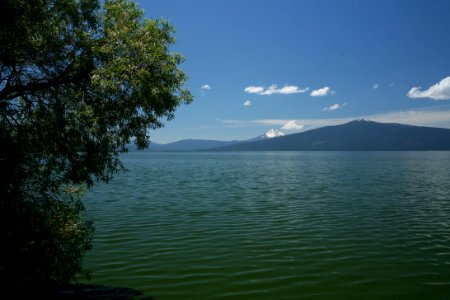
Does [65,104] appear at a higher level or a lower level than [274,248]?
higher

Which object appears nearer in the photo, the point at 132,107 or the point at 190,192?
the point at 132,107

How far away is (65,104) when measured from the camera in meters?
17.0

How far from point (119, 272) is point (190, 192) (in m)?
36.0

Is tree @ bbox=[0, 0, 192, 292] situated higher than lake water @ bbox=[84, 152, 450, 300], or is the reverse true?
tree @ bbox=[0, 0, 192, 292]

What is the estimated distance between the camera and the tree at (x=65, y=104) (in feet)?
50.0

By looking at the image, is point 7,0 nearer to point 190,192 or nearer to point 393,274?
point 393,274

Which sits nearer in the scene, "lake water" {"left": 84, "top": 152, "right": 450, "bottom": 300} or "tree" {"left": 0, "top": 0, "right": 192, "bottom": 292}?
"tree" {"left": 0, "top": 0, "right": 192, "bottom": 292}

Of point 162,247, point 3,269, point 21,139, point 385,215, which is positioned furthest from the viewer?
point 385,215

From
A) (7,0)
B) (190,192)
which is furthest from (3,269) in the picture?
(190,192)

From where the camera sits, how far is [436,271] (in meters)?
20.8

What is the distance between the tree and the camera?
15227mm

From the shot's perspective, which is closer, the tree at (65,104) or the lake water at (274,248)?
the tree at (65,104)

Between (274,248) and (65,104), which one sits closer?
(65,104)

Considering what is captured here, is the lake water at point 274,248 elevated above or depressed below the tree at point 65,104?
below
